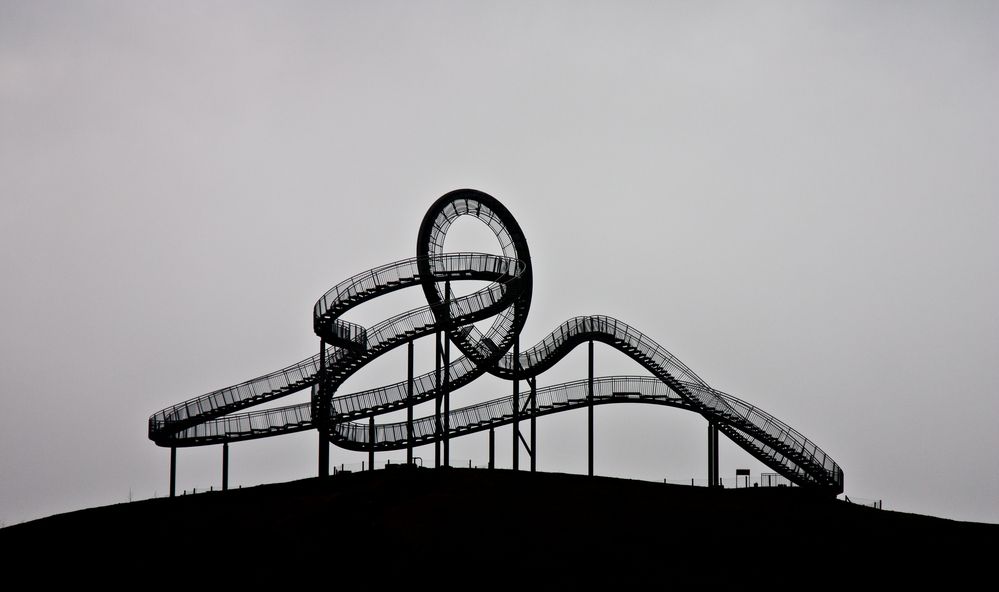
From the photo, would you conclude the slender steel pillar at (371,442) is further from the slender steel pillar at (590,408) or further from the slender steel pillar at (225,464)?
the slender steel pillar at (590,408)

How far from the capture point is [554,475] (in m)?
39.5

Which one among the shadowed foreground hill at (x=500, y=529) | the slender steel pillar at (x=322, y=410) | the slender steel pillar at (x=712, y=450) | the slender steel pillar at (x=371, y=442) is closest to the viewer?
the shadowed foreground hill at (x=500, y=529)

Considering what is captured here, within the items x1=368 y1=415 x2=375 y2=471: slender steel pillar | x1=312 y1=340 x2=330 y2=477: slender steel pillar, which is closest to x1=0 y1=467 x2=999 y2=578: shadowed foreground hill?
x1=312 y1=340 x2=330 y2=477: slender steel pillar

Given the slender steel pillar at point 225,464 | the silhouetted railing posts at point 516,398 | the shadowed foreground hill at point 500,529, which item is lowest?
the shadowed foreground hill at point 500,529

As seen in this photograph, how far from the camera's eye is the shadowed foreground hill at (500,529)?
30.3 m

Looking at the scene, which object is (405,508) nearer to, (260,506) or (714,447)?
(260,506)

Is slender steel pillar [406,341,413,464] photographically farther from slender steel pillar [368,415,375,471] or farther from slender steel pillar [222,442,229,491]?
slender steel pillar [222,442,229,491]

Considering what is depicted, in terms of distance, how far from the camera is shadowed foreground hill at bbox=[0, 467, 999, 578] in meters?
30.3

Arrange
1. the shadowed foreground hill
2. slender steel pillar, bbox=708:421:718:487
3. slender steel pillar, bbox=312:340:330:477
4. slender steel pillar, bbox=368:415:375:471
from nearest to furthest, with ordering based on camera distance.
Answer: the shadowed foreground hill, slender steel pillar, bbox=312:340:330:477, slender steel pillar, bbox=368:415:375:471, slender steel pillar, bbox=708:421:718:487

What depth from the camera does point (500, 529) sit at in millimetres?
31812

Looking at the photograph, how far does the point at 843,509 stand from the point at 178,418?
84.0 feet

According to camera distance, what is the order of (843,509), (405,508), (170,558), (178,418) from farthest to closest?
(178,418) → (843,509) → (405,508) → (170,558)

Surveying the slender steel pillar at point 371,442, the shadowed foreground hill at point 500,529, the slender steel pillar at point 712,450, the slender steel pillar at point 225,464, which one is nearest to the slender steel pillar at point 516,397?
the slender steel pillar at point 371,442

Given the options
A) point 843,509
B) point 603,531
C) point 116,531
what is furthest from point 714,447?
point 116,531
